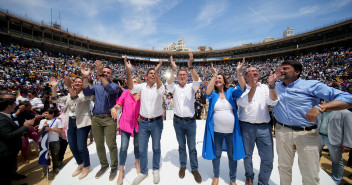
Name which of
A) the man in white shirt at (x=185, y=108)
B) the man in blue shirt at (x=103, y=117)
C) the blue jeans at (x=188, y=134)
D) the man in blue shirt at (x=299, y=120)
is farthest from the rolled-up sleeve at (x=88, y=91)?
the man in blue shirt at (x=299, y=120)

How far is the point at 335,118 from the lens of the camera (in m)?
2.82

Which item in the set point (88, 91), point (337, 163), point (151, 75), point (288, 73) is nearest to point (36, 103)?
point (88, 91)

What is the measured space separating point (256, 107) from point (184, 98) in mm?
1277

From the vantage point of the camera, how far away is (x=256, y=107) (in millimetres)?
2283

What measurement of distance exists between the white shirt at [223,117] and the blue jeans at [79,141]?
272 cm

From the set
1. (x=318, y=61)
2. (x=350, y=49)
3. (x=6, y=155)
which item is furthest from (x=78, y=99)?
(x=350, y=49)

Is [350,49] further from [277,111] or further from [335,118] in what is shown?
[277,111]

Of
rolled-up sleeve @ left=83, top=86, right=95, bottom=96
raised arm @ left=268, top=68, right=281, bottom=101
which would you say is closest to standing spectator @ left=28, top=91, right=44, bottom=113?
rolled-up sleeve @ left=83, top=86, right=95, bottom=96

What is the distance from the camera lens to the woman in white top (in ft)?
7.66

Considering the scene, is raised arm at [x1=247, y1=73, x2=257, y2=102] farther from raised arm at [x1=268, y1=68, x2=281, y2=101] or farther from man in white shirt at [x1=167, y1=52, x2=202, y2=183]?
man in white shirt at [x1=167, y1=52, x2=202, y2=183]

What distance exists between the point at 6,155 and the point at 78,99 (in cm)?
135

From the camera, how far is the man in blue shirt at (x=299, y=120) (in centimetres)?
Answer: 185

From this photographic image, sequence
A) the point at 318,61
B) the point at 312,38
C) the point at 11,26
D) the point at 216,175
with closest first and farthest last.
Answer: the point at 216,175
the point at 11,26
the point at 318,61
the point at 312,38

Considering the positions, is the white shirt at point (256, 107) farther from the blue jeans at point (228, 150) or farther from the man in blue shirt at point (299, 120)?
the blue jeans at point (228, 150)
